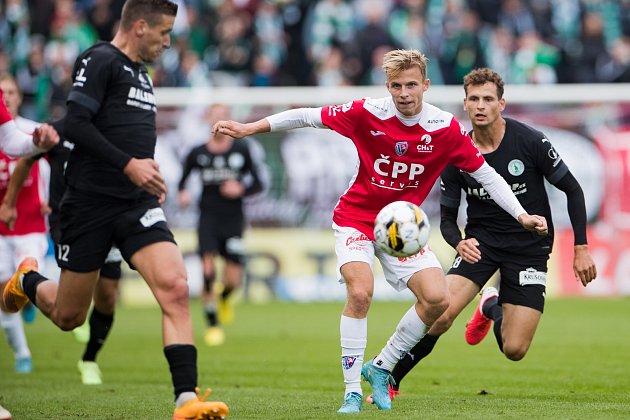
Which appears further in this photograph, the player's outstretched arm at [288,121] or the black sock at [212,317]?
the black sock at [212,317]

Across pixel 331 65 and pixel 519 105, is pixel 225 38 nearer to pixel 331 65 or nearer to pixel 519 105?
pixel 331 65

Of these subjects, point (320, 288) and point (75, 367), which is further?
point (320, 288)

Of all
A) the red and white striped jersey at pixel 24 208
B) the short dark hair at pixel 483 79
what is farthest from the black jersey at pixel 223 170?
the short dark hair at pixel 483 79

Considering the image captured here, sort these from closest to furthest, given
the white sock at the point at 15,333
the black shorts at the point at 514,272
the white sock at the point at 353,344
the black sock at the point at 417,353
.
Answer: the white sock at the point at 353,344, the black sock at the point at 417,353, the black shorts at the point at 514,272, the white sock at the point at 15,333

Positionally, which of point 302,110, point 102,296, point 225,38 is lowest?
point 102,296

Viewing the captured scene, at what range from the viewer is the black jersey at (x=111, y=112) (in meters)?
7.46

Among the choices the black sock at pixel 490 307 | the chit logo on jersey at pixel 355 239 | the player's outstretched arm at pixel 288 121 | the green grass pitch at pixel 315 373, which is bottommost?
the green grass pitch at pixel 315 373

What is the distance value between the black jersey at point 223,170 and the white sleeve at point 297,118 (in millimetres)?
7711

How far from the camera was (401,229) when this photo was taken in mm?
7875

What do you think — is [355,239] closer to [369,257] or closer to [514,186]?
[369,257]

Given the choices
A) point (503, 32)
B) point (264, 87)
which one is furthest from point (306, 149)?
point (503, 32)

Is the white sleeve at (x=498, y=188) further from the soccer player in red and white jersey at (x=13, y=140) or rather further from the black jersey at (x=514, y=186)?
the soccer player in red and white jersey at (x=13, y=140)

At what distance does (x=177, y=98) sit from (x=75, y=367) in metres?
9.48

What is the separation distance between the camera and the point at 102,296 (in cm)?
1087
